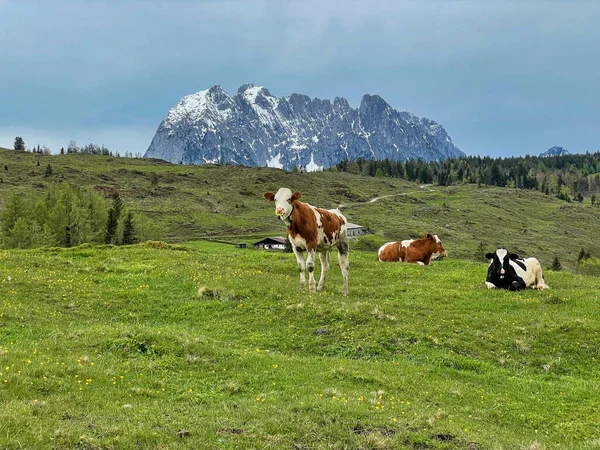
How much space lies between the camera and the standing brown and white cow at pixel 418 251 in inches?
1430

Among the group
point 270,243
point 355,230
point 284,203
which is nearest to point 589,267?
point 355,230

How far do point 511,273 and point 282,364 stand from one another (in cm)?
1700

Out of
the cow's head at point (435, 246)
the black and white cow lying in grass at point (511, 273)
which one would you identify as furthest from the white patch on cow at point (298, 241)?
the cow's head at point (435, 246)

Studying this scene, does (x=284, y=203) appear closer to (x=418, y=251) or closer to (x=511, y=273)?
(x=511, y=273)

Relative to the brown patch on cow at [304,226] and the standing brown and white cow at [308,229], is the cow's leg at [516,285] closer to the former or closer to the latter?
the standing brown and white cow at [308,229]

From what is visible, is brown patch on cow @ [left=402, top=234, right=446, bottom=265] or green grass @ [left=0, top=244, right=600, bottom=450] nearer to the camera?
green grass @ [left=0, top=244, right=600, bottom=450]

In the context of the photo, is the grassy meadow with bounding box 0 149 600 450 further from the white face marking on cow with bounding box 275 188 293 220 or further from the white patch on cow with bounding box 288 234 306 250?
the white face marking on cow with bounding box 275 188 293 220

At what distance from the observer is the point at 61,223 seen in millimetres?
89062

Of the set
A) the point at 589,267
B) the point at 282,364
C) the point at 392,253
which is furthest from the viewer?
the point at 589,267

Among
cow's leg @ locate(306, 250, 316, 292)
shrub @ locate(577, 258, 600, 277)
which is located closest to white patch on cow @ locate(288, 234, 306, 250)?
cow's leg @ locate(306, 250, 316, 292)

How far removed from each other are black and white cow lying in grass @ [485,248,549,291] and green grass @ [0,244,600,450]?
4.15ft

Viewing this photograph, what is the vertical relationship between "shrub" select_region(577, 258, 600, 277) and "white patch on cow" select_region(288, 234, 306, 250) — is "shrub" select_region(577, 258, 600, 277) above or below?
below

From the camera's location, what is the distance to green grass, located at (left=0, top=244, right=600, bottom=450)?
8.02 metres

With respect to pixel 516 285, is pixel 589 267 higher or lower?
lower
